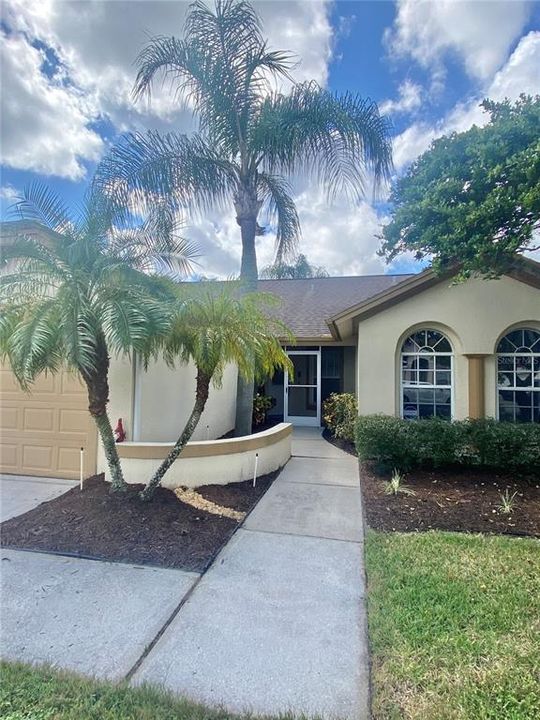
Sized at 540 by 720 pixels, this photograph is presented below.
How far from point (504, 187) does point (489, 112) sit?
157cm

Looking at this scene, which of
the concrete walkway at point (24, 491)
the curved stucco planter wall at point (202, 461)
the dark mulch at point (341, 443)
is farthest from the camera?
the dark mulch at point (341, 443)

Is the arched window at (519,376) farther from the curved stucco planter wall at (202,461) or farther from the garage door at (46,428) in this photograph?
the garage door at (46,428)

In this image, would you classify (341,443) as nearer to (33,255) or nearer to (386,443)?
(386,443)

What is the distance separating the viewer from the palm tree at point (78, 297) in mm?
4664

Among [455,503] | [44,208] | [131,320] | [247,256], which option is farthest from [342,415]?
[44,208]

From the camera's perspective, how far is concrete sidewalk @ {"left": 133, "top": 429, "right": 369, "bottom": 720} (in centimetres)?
260

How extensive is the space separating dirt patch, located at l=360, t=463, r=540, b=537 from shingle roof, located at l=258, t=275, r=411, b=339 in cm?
650

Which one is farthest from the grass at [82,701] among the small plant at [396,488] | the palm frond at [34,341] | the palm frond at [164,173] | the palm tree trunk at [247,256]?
the palm frond at [164,173]

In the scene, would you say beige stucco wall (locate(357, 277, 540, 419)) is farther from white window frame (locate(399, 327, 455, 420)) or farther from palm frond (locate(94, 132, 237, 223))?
palm frond (locate(94, 132, 237, 223))

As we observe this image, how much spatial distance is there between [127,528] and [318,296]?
1359cm

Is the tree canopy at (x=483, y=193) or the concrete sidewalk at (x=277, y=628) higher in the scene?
the tree canopy at (x=483, y=193)

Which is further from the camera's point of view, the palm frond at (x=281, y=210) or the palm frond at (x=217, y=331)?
the palm frond at (x=281, y=210)

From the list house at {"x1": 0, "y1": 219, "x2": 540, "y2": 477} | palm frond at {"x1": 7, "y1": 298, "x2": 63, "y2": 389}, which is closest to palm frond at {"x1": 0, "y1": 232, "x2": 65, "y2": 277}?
palm frond at {"x1": 7, "y1": 298, "x2": 63, "y2": 389}

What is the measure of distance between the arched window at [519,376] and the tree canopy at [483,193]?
2301mm
